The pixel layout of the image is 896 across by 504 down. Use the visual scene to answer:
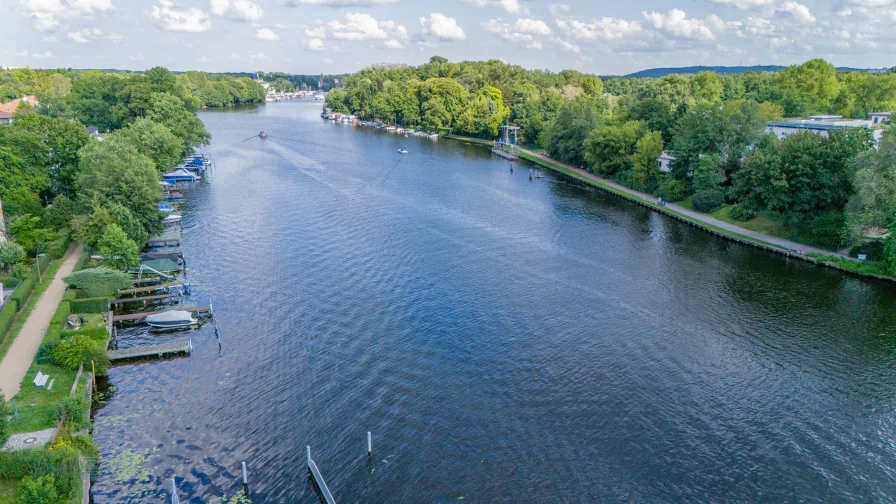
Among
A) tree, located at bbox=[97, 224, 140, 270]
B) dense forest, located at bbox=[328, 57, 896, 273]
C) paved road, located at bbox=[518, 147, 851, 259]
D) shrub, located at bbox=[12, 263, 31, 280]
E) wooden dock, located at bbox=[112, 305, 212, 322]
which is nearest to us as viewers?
wooden dock, located at bbox=[112, 305, 212, 322]

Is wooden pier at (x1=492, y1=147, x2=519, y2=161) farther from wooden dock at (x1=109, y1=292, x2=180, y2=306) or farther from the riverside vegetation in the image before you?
wooden dock at (x1=109, y1=292, x2=180, y2=306)

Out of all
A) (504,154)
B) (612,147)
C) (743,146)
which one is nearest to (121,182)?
(612,147)

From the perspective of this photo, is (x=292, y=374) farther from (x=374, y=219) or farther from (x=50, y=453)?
(x=374, y=219)

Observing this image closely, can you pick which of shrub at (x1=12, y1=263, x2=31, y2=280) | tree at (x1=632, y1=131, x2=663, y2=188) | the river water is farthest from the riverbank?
shrub at (x1=12, y1=263, x2=31, y2=280)

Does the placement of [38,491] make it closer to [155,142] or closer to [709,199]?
[155,142]

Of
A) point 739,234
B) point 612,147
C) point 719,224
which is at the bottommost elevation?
point 739,234

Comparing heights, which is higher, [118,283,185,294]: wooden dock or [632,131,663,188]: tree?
[632,131,663,188]: tree

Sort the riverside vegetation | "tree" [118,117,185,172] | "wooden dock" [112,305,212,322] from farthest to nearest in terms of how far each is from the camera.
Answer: "tree" [118,117,185,172]
"wooden dock" [112,305,212,322]
the riverside vegetation
